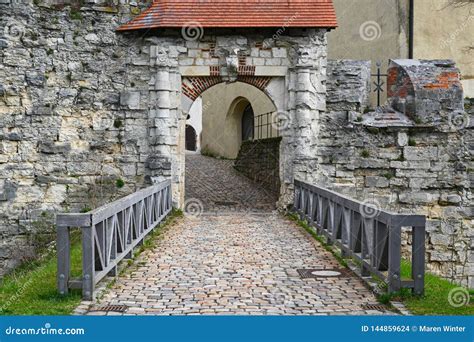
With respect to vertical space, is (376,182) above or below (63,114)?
below

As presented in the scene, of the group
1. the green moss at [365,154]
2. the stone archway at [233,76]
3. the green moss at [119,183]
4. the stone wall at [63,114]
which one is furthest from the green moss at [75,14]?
the green moss at [365,154]

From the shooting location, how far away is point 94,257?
539 cm

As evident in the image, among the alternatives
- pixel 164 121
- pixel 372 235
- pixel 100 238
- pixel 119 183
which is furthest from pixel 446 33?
pixel 100 238

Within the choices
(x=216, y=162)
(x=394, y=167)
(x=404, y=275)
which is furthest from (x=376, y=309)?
(x=216, y=162)

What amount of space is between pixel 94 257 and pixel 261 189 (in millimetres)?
9842

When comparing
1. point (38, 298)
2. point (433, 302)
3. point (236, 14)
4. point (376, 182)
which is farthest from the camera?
point (376, 182)

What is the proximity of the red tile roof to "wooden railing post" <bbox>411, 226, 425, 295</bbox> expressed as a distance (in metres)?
6.60

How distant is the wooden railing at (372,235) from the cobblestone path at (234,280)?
0.25m

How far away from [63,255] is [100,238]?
556 millimetres

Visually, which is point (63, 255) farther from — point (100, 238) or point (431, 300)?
point (431, 300)

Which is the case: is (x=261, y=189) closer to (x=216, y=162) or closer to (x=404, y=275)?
(x=216, y=162)

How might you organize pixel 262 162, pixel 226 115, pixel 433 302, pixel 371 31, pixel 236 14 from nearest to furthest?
pixel 433 302 < pixel 236 14 < pixel 262 162 < pixel 371 31 < pixel 226 115

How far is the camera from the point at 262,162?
15297 mm

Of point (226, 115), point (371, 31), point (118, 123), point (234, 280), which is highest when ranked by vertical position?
point (371, 31)
